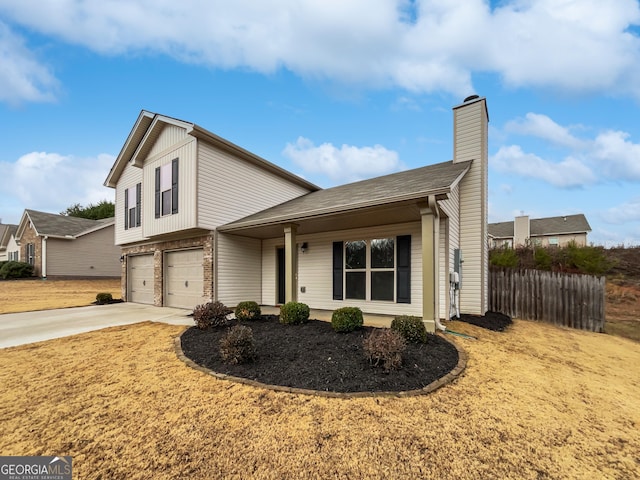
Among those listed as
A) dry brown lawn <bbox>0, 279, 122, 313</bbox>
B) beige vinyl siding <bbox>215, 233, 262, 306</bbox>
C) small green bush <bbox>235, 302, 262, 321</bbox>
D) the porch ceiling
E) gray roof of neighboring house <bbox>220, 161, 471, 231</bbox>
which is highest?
gray roof of neighboring house <bbox>220, 161, 471, 231</bbox>

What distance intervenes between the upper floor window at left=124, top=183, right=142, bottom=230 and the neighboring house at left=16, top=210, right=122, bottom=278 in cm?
1158

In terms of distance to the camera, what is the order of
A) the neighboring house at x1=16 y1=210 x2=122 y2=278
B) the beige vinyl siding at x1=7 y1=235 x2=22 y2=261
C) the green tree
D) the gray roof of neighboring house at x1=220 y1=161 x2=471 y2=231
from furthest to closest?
the green tree
the beige vinyl siding at x1=7 y1=235 x2=22 y2=261
the neighboring house at x1=16 y1=210 x2=122 y2=278
the gray roof of neighboring house at x1=220 y1=161 x2=471 y2=231

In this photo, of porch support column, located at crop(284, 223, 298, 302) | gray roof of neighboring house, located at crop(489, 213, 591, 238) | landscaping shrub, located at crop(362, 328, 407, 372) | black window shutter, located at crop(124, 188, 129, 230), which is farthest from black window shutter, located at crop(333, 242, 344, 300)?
gray roof of neighboring house, located at crop(489, 213, 591, 238)

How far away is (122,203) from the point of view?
13312 millimetres

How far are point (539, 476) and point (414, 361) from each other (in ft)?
6.63

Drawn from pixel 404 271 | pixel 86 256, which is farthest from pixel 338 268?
pixel 86 256

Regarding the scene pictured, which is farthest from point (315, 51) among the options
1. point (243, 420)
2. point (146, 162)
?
point (243, 420)

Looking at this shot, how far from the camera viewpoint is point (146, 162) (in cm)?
1099

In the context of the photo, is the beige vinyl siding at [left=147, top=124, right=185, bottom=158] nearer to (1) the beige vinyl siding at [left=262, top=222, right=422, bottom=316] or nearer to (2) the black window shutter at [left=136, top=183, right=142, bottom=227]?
(2) the black window shutter at [left=136, top=183, right=142, bottom=227]

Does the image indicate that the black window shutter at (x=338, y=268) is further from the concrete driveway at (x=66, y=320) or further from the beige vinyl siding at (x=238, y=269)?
the concrete driveway at (x=66, y=320)

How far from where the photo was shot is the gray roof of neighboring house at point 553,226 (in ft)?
89.5

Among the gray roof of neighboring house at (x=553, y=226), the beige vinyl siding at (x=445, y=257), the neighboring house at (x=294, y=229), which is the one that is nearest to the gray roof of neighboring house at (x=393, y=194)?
the neighboring house at (x=294, y=229)

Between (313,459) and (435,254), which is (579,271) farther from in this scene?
(313,459)

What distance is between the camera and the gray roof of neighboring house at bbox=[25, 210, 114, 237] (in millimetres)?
20031
